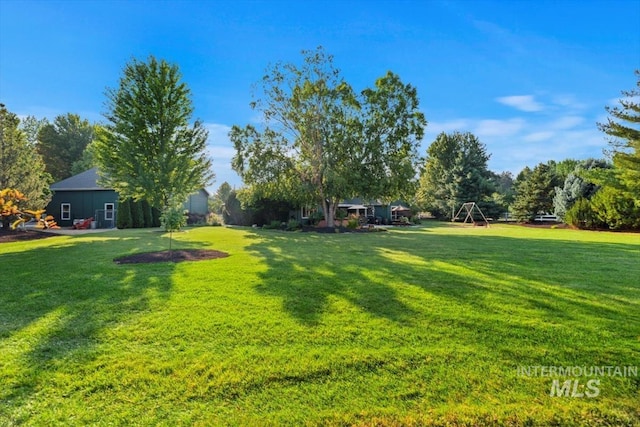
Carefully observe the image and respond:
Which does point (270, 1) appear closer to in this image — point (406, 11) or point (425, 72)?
point (406, 11)

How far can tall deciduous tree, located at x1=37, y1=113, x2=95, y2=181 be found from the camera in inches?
1656

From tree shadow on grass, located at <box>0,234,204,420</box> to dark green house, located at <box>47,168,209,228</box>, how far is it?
20.5 metres

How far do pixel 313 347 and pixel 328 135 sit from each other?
55.7ft

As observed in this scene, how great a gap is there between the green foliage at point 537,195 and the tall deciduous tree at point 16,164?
38225 mm

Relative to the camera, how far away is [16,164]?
1828 centimetres

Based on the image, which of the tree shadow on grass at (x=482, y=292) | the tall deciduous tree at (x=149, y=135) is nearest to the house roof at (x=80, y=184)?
the tall deciduous tree at (x=149, y=135)

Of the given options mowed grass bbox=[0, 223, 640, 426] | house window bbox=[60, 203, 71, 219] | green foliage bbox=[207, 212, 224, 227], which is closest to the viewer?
mowed grass bbox=[0, 223, 640, 426]

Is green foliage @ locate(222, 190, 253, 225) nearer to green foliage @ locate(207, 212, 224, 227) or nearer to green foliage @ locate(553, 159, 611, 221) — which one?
green foliage @ locate(207, 212, 224, 227)

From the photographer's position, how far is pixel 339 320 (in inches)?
156

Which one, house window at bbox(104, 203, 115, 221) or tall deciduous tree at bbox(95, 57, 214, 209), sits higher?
tall deciduous tree at bbox(95, 57, 214, 209)

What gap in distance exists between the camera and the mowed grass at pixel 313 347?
7.67 feet

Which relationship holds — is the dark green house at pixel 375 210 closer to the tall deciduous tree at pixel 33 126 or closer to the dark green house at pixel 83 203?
the dark green house at pixel 83 203

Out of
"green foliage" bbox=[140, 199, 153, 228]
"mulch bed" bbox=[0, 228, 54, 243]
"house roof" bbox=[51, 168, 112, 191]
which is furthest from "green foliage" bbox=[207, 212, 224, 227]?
"mulch bed" bbox=[0, 228, 54, 243]

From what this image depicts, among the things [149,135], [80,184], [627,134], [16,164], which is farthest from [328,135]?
[80,184]
